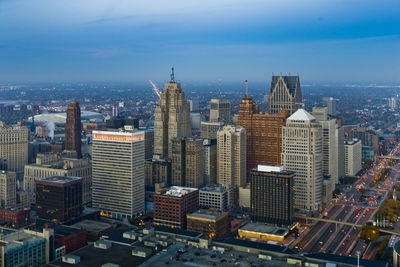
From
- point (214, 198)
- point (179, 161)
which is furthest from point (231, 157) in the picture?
point (214, 198)

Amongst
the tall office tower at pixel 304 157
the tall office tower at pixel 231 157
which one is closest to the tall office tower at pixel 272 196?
the tall office tower at pixel 304 157

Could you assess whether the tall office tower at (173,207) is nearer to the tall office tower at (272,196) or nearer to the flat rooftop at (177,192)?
the flat rooftop at (177,192)

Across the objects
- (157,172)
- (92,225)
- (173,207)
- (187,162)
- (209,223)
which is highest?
(187,162)

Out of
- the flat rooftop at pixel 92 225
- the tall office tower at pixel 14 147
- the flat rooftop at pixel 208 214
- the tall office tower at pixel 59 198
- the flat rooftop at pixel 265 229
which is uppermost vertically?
the tall office tower at pixel 14 147

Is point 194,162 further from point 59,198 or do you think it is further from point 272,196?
point 59,198

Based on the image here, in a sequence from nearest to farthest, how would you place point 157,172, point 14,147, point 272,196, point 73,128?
point 272,196 → point 157,172 → point 14,147 → point 73,128

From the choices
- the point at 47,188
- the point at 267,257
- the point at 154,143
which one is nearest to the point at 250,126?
the point at 154,143

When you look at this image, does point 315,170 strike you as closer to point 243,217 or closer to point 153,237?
point 243,217
